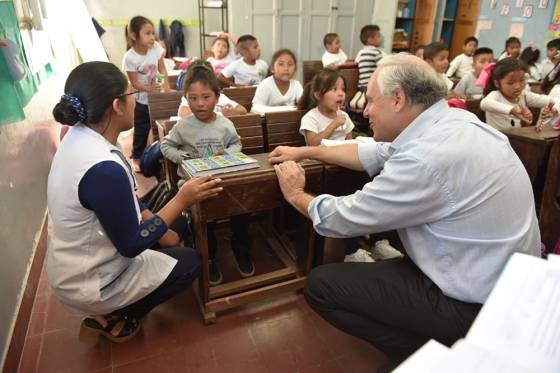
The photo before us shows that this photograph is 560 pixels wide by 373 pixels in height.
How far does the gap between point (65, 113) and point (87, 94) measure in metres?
0.10

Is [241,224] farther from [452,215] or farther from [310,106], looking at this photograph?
[452,215]

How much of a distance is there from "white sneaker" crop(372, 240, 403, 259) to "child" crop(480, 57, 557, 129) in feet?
5.14

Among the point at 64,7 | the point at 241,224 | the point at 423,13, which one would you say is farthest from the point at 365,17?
the point at 241,224

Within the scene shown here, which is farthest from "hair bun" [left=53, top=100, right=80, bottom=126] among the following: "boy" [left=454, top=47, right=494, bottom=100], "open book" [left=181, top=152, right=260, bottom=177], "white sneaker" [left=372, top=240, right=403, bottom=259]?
"boy" [left=454, top=47, right=494, bottom=100]

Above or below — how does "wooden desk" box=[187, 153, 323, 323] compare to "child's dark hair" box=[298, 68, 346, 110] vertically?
below

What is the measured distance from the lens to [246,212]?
1.72m

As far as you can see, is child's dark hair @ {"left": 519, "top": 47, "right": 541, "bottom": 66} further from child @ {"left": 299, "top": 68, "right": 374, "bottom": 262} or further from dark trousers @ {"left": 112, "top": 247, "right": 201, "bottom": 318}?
dark trousers @ {"left": 112, "top": 247, "right": 201, "bottom": 318}

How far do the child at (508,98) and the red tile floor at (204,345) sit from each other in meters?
2.30

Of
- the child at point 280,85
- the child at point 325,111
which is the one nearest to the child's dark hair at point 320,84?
the child at point 325,111

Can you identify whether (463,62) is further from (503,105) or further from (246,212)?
(246,212)

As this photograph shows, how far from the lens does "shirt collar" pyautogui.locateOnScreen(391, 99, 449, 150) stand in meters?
1.32

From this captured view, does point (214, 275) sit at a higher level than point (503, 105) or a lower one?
lower

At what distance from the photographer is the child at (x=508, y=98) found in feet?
9.83

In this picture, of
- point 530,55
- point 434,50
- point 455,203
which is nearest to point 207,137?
point 455,203
